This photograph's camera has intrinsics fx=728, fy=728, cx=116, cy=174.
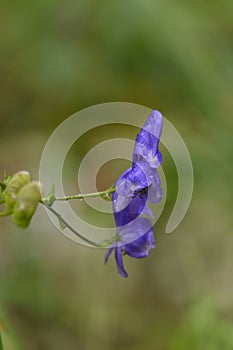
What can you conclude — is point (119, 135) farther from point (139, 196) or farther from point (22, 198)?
point (22, 198)

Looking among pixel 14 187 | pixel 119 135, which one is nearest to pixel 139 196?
pixel 14 187

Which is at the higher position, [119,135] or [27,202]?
[119,135]

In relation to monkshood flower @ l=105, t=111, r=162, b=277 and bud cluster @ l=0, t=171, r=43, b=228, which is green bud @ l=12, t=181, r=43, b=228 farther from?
monkshood flower @ l=105, t=111, r=162, b=277

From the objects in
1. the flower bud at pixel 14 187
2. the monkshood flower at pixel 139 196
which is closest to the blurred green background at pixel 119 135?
the monkshood flower at pixel 139 196

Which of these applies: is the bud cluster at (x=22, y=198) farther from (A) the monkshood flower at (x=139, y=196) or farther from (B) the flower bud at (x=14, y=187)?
(A) the monkshood flower at (x=139, y=196)

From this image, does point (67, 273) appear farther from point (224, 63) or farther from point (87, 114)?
point (224, 63)

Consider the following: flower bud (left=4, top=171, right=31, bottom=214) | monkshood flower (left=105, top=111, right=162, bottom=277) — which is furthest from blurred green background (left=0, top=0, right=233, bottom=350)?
flower bud (left=4, top=171, right=31, bottom=214)
